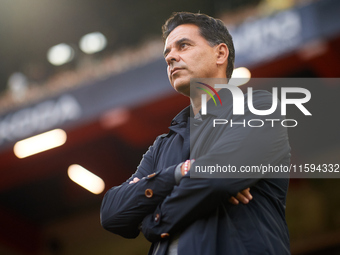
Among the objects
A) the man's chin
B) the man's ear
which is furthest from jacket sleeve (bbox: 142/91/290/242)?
the man's ear

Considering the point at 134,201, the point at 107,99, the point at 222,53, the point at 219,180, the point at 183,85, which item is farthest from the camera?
the point at 107,99

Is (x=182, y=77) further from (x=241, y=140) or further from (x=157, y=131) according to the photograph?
(x=157, y=131)

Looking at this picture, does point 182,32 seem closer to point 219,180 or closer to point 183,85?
point 183,85

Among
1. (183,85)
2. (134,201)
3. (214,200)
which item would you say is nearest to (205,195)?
(214,200)

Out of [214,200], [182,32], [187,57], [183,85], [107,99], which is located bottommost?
[214,200]

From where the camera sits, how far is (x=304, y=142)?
7.73m

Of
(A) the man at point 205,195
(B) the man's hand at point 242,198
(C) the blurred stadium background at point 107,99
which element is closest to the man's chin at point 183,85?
(A) the man at point 205,195

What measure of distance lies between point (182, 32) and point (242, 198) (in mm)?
875

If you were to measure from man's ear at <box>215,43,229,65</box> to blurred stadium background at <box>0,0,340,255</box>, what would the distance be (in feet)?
15.7

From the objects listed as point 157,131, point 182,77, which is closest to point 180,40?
point 182,77

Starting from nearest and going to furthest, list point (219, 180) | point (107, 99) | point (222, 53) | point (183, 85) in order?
point (219, 180) → point (183, 85) → point (222, 53) → point (107, 99)

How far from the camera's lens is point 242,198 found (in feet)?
5.49

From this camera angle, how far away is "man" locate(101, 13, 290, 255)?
1.61 metres

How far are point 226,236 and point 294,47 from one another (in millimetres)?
5545
